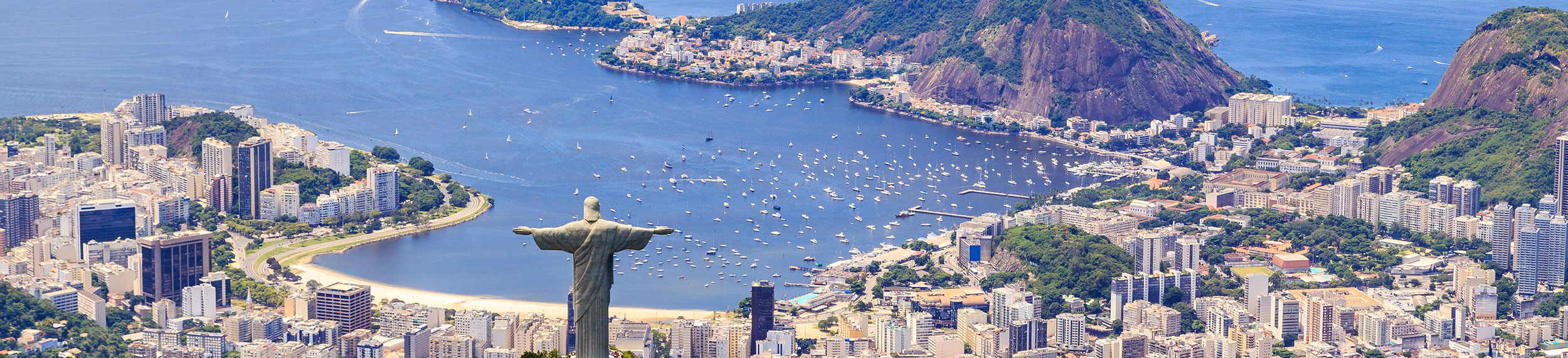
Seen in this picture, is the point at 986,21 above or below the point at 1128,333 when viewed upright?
above

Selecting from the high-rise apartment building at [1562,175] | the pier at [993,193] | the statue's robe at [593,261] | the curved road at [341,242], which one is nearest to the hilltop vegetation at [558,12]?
the pier at [993,193]

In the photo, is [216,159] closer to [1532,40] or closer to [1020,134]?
[1020,134]

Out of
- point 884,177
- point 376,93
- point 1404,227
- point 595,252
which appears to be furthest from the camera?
point 376,93

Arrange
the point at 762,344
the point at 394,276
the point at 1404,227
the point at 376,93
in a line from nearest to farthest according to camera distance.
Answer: the point at 762,344 < the point at 394,276 < the point at 1404,227 < the point at 376,93

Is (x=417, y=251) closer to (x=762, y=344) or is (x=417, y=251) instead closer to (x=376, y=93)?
(x=762, y=344)

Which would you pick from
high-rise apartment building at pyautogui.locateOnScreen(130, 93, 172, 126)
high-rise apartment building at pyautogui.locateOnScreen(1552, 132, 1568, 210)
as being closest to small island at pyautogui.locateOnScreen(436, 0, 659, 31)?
high-rise apartment building at pyautogui.locateOnScreen(130, 93, 172, 126)

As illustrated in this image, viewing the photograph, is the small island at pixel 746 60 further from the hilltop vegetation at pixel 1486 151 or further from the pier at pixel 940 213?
the pier at pixel 940 213

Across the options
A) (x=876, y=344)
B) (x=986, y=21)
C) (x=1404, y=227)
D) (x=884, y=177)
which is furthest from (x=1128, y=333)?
(x=986, y=21)
